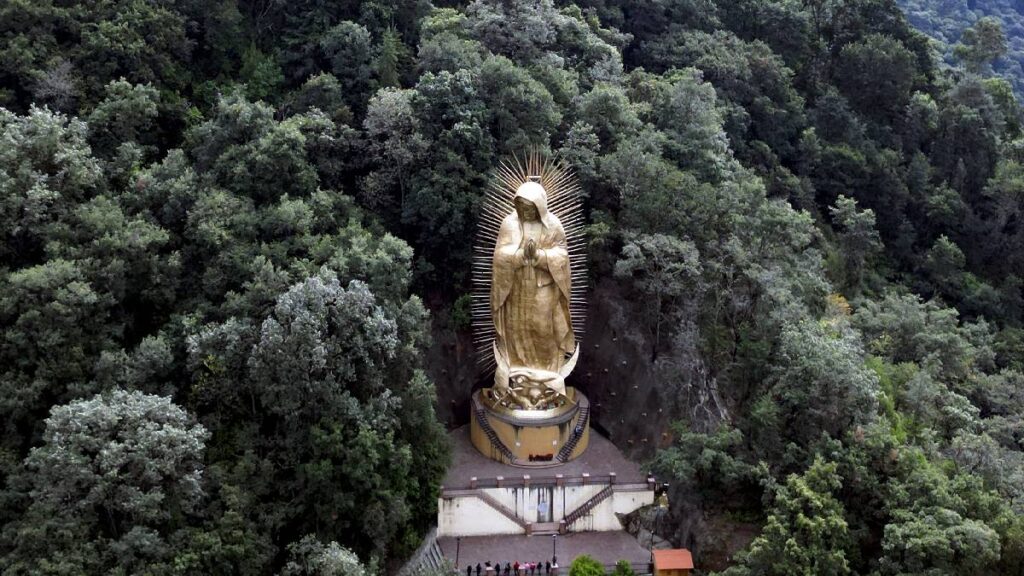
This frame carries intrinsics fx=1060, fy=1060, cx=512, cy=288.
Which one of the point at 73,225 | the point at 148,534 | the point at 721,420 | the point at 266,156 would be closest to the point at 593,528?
the point at 721,420

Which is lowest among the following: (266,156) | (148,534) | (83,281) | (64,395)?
(148,534)

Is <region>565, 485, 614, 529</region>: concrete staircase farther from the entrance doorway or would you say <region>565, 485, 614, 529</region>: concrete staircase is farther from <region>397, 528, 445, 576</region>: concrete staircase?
<region>397, 528, 445, 576</region>: concrete staircase

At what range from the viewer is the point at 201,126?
2941cm

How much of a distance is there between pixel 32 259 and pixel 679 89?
19.1m

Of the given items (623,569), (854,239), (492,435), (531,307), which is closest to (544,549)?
(623,569)

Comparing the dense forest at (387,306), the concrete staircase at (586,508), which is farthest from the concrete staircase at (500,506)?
the dense forest at (387,306)

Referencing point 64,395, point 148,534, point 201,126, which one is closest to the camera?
point 148,534

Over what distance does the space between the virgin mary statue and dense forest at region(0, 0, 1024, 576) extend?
209 centimetres

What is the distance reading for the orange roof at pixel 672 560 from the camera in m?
23.6

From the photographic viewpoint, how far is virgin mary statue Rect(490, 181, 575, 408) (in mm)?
25797

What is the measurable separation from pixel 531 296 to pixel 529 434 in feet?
11.2

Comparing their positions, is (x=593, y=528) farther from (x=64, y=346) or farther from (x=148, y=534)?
(x=64, y=346)

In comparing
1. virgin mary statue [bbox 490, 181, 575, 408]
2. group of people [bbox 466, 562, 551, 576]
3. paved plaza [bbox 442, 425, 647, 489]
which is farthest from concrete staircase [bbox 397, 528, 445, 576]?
virgin mary statue [bbox 490, 181, 575, 408]

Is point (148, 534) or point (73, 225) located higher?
point (73, 225)
